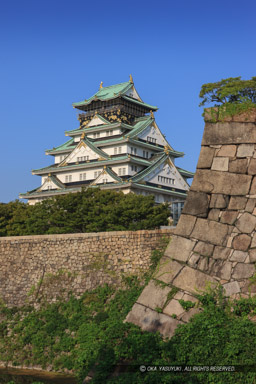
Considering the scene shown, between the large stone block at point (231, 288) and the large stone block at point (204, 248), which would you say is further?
the large stone block at point (204, 248)

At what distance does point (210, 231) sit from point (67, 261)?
11732 millimetres

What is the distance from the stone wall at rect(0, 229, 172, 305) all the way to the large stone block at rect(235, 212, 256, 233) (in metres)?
8.17

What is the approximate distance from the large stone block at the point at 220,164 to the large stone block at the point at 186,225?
3.42ft

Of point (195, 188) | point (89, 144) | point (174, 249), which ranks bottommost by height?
point (174, 249)

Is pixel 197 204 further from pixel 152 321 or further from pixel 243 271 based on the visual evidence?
pixel 152 321

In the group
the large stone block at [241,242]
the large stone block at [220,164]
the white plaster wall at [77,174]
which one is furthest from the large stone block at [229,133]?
the white plaster wall at [77,174]

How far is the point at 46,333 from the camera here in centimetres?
1777

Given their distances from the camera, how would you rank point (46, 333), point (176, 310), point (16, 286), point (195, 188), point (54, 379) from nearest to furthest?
point (176, 310)
point (195, 188)
point (54, 379)
point (46, 333)
point (16, 286)

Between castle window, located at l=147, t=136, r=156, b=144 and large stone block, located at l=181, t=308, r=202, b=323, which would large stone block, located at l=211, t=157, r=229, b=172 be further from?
castle window, located at l=147, t=136, r=156, b=144

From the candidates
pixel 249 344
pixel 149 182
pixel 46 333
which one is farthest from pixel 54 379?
pixel 149 182

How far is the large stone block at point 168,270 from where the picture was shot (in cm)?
931

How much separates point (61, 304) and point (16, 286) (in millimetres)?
3770

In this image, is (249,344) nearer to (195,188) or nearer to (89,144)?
(195,188)

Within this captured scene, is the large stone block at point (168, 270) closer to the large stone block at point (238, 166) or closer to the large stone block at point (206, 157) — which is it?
the large stone block at point (206, 157)
